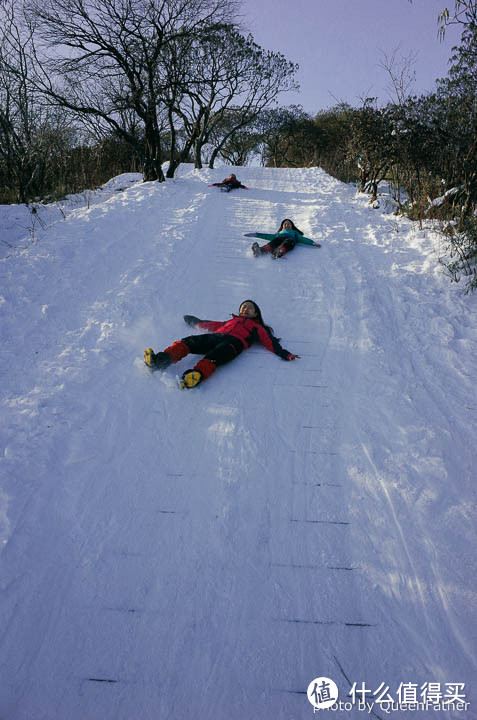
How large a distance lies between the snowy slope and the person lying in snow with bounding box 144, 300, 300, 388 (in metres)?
0.13

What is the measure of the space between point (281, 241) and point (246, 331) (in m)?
2.81

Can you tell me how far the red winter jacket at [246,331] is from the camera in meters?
3.67

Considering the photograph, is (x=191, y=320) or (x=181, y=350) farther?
(x=191, y=320)

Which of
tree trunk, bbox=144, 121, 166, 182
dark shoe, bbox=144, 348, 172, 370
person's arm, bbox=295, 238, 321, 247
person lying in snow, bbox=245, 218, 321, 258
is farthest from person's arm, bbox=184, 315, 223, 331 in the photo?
tree trunk, bbox=144, 121, 166, 182

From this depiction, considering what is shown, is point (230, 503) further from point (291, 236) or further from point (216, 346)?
point (291, 236)

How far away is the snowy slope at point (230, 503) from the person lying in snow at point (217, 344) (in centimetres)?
13

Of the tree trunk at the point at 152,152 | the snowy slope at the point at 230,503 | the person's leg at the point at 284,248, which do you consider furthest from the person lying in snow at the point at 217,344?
the tree trunk at the point at 152,152

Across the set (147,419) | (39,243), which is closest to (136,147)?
(39,243)

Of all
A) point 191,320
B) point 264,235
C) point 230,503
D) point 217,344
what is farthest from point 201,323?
point 264,235

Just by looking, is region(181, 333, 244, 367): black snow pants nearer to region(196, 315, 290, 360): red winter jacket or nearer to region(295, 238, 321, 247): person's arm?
region(196, 315, 290, 360): red winter jacket

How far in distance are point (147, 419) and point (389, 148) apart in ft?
26.1

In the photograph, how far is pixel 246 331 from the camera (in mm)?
3746

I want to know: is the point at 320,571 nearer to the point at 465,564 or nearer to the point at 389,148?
the point at 465,564

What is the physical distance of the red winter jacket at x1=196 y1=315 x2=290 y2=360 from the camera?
367 cm
